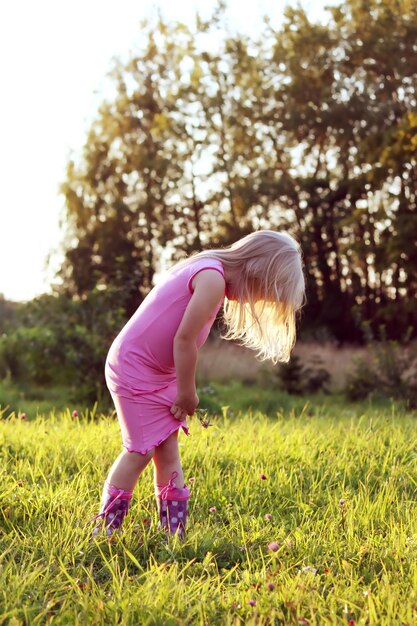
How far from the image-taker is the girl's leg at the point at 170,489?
3.52 meters

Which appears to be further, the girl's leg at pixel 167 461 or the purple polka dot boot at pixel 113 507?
the girl's leg at pixel 167 461

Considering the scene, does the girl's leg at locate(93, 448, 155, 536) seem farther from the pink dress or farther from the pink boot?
the pink boot

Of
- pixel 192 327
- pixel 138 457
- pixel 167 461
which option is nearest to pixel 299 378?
pixel 167 461

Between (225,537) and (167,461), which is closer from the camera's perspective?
(225,537)

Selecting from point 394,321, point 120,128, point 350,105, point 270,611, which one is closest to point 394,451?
point 270,611

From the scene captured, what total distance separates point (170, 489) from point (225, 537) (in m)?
0.32

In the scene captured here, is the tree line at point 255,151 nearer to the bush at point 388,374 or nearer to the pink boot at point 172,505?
the bush at point 388,374

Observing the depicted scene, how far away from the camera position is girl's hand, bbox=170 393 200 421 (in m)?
3.32

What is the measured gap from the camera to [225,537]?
3.45 m

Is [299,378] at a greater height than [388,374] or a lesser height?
lesser

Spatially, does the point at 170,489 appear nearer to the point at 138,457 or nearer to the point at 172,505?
the point at 172,505

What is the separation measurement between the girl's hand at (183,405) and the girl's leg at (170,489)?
17 centimetres

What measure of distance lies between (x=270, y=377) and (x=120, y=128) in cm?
1469

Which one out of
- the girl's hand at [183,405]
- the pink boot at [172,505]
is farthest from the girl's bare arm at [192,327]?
the pink boot at [172,505]
